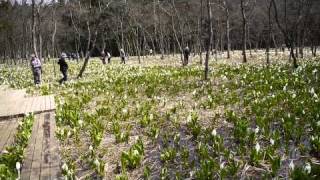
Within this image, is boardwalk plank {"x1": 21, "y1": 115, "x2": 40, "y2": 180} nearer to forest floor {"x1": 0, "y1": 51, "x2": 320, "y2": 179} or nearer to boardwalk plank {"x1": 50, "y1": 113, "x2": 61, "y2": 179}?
boardwalk plank {"x1": 50, "y1": 113, "x2": 61, "y2": 179}

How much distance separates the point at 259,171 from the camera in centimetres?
574

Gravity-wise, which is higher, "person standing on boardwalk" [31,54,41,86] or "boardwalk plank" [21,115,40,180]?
"person standing on boardwalk" [31,54,41,86]

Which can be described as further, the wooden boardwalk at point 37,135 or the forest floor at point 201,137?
the wooden boardwalk at point 37,135

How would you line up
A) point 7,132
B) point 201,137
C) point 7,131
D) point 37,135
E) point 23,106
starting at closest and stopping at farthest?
point 201,137, point 37,135, point 7,132, point 7,131, point 23,106

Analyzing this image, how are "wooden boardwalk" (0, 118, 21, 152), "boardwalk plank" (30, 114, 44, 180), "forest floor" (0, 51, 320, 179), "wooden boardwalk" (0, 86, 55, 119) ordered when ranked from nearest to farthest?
"forest floor" (0, 51, 320, 179)
"boardwalk plank" (30, 114, 44, 180)
"wooden boardwalk" (0, 118, 21, 152)
"wooden boardwalk" (0, 86, 55, 119)

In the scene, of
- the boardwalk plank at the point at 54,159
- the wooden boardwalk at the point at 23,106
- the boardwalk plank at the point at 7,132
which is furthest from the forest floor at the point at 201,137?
the boardwalk plank at the point at 7,132

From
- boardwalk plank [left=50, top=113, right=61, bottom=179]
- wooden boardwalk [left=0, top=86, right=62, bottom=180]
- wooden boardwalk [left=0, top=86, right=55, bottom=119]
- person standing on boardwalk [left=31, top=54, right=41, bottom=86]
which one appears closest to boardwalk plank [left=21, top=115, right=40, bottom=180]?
wooden boardwalk [left=0, top=86, right=62, bottom=180]

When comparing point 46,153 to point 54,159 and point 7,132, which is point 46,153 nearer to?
point 54,159

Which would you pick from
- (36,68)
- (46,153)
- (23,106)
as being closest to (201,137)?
(46,153)

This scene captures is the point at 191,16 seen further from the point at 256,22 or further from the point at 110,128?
the point at 110,128

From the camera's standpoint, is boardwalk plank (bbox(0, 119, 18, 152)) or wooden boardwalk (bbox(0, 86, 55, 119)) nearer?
boardwalk plank (bbox(0, 119, 18, 152))

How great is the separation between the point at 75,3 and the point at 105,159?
1642 inches

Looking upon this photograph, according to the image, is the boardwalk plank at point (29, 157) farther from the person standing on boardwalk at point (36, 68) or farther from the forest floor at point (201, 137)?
the person standing on boardwalk at point (36, 68)

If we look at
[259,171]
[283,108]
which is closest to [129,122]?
[283,108]
